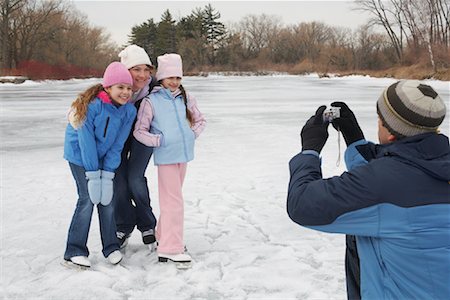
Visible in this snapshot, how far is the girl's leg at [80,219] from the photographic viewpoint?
2.94 m

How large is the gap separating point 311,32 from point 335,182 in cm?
8758

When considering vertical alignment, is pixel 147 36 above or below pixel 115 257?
above

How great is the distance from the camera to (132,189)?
324cm

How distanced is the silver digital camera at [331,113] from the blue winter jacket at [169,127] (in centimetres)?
157

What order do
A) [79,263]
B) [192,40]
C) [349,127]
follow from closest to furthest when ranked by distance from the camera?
[349,127] < [79,263] < [192,40]

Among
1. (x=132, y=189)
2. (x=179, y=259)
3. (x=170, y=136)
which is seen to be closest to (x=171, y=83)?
(x=170, y=136)

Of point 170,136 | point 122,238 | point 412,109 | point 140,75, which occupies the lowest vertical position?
point 122,238

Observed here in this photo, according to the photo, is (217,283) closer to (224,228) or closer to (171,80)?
(224,228)

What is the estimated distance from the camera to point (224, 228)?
12.7 ft

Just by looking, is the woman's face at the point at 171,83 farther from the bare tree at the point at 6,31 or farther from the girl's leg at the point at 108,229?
the bare tree at the point at 6,31

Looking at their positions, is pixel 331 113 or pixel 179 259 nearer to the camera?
pixel 331 113

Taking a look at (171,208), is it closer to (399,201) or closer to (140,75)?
(140,75)

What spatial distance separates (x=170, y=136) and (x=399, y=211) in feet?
6.61

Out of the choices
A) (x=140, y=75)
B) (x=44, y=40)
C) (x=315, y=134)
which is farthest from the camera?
(x=44, y=40)
